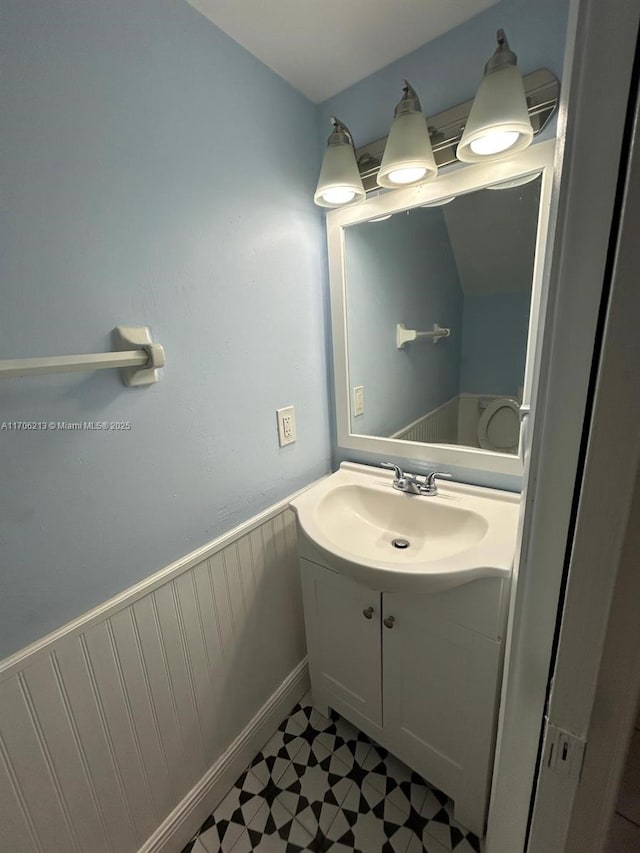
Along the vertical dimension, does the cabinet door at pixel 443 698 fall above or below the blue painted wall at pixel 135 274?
below

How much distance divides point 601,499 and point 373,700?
45.7 inches

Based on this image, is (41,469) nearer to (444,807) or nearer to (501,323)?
(501,323)

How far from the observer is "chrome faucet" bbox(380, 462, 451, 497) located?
1178 millimetres

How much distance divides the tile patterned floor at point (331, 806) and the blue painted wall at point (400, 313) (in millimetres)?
1142

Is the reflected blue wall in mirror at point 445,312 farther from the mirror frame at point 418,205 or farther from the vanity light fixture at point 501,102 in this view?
the vanity light fixture at point 501,102

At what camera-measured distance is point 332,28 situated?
921 millimetres

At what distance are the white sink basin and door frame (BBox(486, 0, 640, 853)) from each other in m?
0.35

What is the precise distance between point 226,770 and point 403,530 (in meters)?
0.96

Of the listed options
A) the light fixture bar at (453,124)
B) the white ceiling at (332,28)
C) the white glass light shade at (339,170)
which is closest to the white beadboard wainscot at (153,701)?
the white glass light shade at (339,170)

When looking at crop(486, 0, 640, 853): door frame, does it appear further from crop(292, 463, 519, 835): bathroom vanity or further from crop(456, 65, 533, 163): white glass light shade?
crop(456, 65, 533, 163): white glass light shade

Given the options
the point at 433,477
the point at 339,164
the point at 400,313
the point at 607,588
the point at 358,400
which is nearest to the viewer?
the point at 607,588

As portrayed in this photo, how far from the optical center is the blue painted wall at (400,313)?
1.18 meters

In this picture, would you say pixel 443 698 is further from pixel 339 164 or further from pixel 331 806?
pixel 339 164

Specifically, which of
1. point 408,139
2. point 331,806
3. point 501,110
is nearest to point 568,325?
point 501,110
